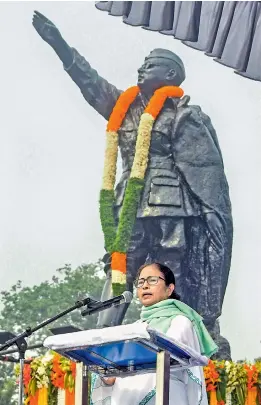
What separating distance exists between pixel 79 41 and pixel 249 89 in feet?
6.25

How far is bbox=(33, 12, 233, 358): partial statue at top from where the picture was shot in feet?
36.8

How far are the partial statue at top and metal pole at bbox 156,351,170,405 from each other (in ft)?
23.5

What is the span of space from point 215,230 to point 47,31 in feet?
9.20

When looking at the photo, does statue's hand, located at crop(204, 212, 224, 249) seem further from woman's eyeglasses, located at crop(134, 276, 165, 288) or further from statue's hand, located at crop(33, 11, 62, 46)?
woman's eyeglasses, located at crop(134, 276, 165, 288)

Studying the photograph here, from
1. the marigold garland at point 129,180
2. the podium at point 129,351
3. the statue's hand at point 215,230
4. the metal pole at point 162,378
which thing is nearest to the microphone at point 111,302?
the podium at point 129,351

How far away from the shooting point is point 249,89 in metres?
11.8

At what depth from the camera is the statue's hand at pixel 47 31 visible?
11805 millimetres

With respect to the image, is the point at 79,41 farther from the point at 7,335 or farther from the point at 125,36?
the point at 7,335

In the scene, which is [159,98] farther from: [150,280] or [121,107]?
[150,280]

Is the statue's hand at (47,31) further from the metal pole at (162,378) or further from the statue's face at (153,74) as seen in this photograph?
the metal pole at (162,378)

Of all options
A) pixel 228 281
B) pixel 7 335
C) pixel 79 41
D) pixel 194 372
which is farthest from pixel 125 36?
pixel 194 372

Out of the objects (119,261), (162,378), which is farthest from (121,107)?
(162,378)

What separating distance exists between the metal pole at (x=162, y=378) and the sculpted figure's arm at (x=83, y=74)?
306 inches

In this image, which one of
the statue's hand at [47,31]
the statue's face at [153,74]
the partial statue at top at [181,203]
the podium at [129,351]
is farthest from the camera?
the statue's hand at [47,31]
